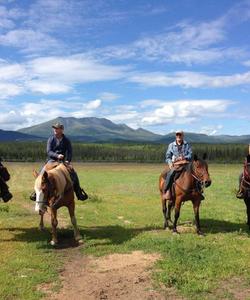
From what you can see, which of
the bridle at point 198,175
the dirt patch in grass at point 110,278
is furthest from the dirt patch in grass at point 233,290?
the bridle at point 198,175

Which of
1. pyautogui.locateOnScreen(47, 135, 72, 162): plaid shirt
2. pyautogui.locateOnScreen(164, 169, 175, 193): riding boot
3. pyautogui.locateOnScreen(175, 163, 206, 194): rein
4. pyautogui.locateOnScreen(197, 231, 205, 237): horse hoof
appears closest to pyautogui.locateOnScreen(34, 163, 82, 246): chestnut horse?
pyautogui.locateOnScreen(47, 135, 72, 162): plaid shirt

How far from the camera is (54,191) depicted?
13.9m

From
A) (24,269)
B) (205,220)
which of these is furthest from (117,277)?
(205,220)

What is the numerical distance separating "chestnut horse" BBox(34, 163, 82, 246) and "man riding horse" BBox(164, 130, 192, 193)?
363cm

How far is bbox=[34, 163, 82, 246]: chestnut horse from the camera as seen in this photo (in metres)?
13.4

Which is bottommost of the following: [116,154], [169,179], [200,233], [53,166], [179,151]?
[200,233]

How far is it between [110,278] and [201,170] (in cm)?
578

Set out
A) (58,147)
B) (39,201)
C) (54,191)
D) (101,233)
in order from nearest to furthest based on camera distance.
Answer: (39,201) < (54,191) < (58,147) < (101,233)

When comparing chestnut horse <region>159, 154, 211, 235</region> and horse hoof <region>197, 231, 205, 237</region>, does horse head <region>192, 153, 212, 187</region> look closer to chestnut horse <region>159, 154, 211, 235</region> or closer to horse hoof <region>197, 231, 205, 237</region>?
chestnut horse <region>159, 154, 211, 235</region>

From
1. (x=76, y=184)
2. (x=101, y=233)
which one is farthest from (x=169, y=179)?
(x=76, y=184)

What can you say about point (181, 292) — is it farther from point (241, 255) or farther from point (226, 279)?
point (241, 255)

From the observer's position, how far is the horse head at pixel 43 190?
523 inches

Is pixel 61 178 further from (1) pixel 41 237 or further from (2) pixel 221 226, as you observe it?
(2) pixel 221 226

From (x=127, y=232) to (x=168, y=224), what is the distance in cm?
204
